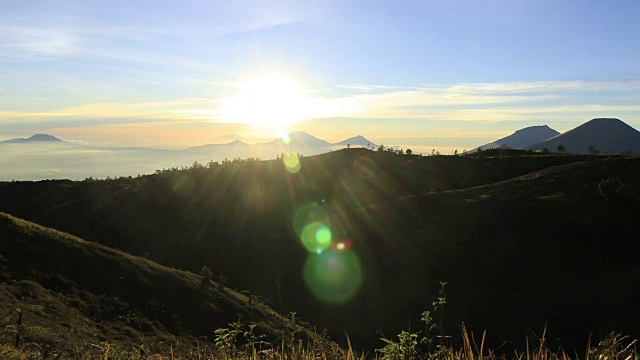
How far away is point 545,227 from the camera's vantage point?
39875 millimetres

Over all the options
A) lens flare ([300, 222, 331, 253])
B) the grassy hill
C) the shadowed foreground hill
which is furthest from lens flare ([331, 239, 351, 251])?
the shadowed foreground hill

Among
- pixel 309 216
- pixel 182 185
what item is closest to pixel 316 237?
pixel 309 216

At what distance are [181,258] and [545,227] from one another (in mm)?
35083

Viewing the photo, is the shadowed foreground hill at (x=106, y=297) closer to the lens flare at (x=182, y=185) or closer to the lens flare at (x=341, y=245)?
the lens flare at (x=341, y=245)

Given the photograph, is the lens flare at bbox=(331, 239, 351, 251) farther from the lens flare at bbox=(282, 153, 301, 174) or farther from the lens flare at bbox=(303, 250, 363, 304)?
the lens flare at bbox=(282, 153, 301, 174)

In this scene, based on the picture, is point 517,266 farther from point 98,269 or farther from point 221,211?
point 221,211

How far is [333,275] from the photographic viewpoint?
39156 mm

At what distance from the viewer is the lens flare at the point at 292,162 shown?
75.4 m

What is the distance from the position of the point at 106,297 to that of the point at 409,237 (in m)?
27.6

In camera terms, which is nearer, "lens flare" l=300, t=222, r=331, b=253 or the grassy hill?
the grassy hill

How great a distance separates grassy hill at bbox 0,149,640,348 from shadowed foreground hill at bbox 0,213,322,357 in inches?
221

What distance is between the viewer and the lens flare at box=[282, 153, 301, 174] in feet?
247

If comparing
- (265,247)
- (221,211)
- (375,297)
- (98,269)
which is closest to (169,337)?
(98,269)

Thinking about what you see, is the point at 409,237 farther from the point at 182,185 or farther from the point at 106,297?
the point at 182,185
